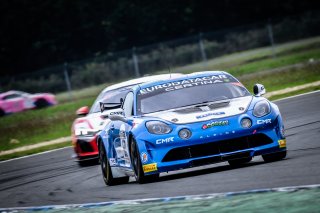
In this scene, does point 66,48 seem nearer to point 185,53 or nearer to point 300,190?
point 185,53

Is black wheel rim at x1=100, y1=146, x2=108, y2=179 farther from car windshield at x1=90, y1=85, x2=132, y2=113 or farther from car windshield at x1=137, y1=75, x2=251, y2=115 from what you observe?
car windshield at x1=90, y1=85, x2=132, y2=113

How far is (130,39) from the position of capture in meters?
70.7

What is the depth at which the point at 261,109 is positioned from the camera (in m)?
10.6

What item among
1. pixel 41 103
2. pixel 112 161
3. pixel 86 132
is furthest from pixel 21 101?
pixel 112 161

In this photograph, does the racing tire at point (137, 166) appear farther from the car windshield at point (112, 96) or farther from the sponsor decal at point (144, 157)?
the car windshield at point (112, 96)

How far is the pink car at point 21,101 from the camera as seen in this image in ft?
143

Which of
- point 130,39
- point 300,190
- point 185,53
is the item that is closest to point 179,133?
point 300,190

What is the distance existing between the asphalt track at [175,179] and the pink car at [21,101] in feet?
86.1

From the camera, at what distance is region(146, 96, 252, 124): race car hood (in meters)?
10.4

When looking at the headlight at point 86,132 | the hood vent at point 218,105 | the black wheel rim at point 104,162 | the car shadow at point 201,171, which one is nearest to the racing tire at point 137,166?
the car shadow at point 201,171

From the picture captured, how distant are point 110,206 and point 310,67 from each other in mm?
24247

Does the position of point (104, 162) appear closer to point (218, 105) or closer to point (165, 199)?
point (218, 105)

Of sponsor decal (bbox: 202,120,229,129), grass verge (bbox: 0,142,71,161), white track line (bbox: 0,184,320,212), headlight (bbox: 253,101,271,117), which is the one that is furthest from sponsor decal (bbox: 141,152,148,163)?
grass verge (bbox: 0,142,71,161)

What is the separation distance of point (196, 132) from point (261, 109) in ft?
2.86
